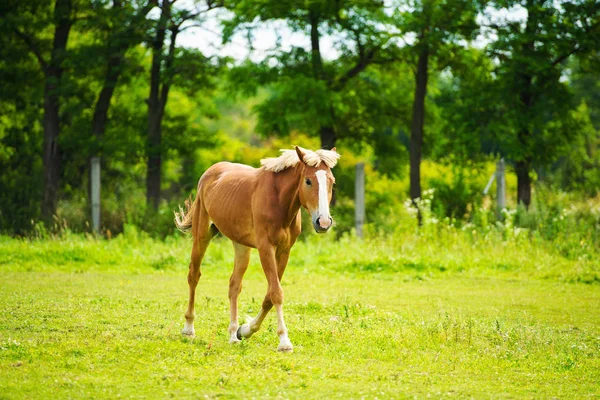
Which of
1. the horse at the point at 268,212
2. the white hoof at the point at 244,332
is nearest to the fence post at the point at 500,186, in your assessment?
the horse at the point at 268,212

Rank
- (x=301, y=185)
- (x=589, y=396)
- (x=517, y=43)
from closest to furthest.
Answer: (x=589, y=396), (x=301, y=185), (x=517, y=43)

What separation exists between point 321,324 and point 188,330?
1631mm

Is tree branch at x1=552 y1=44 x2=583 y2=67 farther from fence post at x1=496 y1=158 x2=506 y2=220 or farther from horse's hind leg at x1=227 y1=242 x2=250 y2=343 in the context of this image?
horse's hind leg at x1=227 y1=242 x2=250 y2=343

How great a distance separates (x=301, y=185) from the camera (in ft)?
27.7

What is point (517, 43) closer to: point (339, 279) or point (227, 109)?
point (339, 279)

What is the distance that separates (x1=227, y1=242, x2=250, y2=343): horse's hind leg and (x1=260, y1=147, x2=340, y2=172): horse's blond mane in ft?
3.38

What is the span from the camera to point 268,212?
341 inches

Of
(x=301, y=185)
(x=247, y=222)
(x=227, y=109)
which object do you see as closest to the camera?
(x=301, y=185)

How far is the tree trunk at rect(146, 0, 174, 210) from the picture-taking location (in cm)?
2558

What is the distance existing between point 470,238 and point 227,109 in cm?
8728

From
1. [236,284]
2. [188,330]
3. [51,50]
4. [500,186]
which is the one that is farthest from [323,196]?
[51,50]

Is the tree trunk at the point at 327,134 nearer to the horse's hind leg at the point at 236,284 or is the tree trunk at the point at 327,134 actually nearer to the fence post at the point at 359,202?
the fence post at the point at 359,202

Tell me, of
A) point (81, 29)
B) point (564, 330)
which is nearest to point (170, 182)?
point (81, 29)

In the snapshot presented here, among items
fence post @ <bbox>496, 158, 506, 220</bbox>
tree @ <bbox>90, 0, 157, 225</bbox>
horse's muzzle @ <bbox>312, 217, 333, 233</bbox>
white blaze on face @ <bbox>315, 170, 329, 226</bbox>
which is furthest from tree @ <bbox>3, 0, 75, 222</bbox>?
horse's muzzle @ <bbox>312, 217, 333, 233</bbox>
